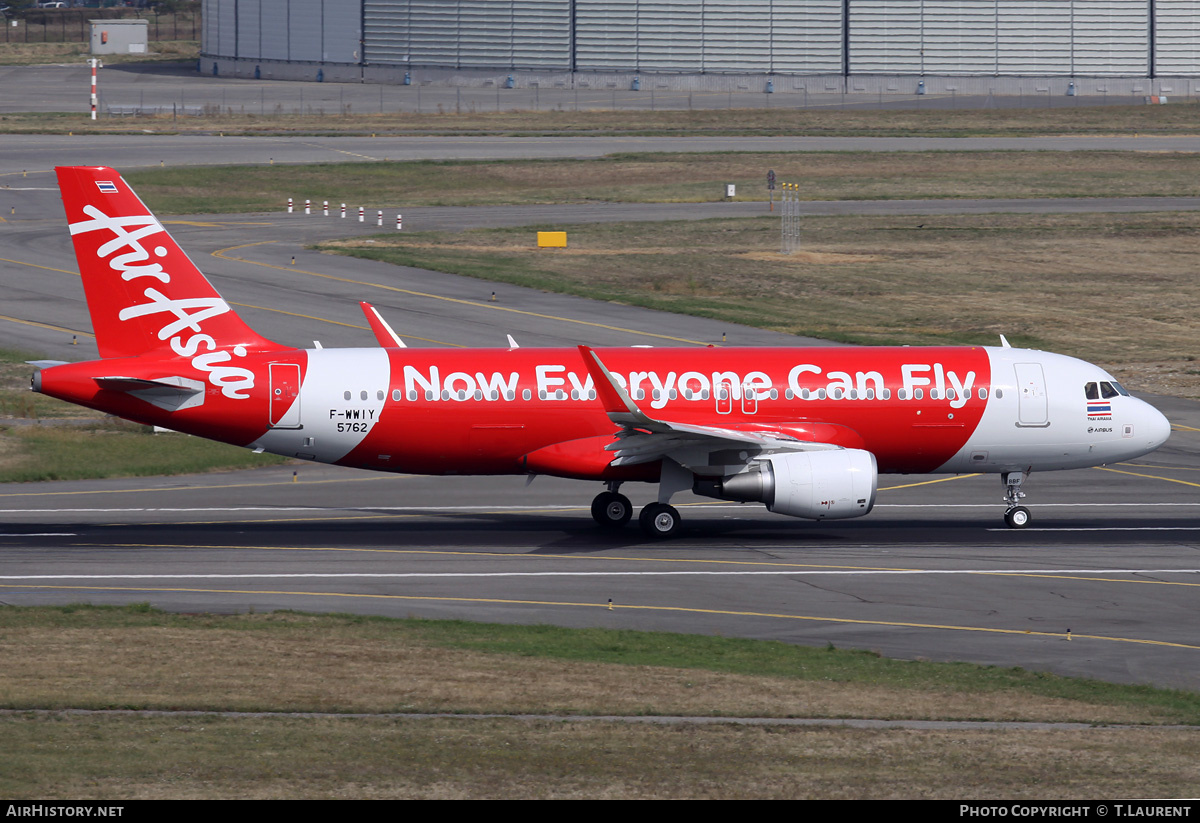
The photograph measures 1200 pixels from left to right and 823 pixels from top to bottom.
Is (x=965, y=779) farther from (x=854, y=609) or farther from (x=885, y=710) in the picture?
(x=854, y=609)

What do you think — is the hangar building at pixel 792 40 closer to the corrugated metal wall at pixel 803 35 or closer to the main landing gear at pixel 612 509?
the corrugated metal wall at pixel 803 35

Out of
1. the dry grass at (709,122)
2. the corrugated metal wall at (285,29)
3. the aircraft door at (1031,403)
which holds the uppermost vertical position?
the corrugated metal wall at (285,29)

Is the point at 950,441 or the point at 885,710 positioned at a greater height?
the point at 950,441

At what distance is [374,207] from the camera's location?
3981 inches

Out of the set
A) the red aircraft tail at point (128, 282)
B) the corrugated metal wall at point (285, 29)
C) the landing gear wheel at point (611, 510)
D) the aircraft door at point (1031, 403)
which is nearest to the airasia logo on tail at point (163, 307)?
the red aircraft tail at point (128, 282)

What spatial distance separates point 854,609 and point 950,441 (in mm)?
8946

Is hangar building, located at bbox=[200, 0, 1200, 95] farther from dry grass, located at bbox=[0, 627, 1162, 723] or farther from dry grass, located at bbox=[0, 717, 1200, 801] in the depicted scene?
dry grass, located at bbox=[0, 717, 1200, 801]

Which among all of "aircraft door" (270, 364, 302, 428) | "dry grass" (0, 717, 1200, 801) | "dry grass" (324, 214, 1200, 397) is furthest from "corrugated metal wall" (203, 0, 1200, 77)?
"dry grass" (0, 717, 1200, 801)

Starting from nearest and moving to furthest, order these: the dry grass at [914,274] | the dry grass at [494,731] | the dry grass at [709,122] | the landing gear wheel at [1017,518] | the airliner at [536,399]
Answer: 1. the dry grass at [494,731]
2. the airliner at [536,399]
3. the landing gear wheel at [1017,518]
4. the dry grass at [914,274]
5. the dry grass at [709,122]

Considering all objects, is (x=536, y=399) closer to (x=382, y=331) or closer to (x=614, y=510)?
(x=614, y=510)

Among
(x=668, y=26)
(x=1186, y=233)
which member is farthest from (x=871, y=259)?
(x=668, y=26)

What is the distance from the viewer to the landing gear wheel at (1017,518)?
39250 mm

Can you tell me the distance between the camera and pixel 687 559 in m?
35.9

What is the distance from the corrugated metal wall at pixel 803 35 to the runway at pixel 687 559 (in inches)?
4367
